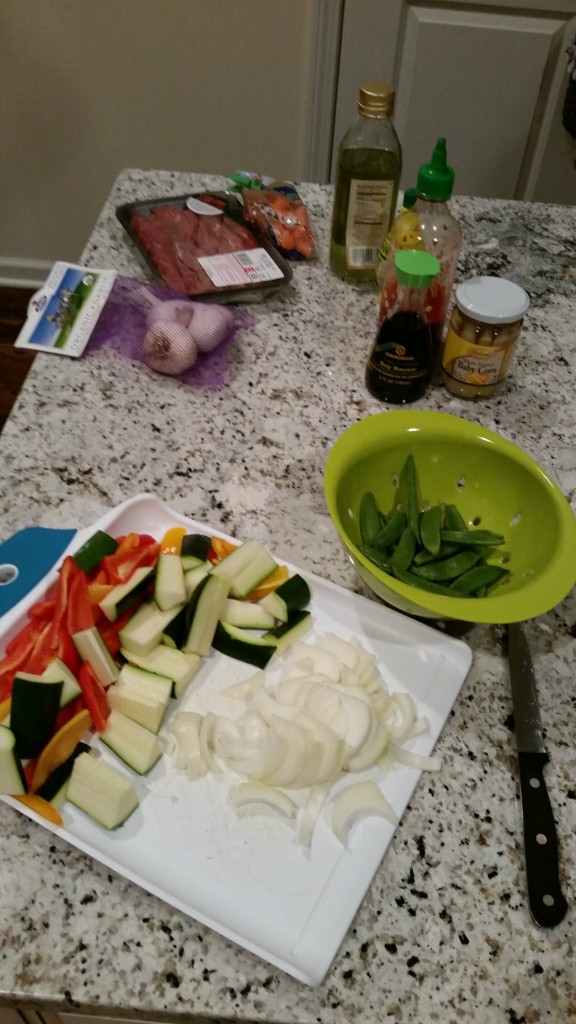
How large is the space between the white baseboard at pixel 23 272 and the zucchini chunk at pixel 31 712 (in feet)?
7.20

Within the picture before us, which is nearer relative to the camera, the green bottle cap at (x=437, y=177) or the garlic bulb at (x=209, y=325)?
the green bottle cap at (x=437, y=177)

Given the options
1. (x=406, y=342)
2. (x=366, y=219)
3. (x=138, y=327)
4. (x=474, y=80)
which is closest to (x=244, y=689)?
(x=406, y=342)

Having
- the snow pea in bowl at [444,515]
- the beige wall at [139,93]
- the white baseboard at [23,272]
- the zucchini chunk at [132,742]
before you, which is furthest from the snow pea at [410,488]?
the white baseboard at [23,272]

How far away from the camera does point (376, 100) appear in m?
0.96

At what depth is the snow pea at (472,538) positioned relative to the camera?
29.8 inches

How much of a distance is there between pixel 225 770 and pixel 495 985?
0.83 feet

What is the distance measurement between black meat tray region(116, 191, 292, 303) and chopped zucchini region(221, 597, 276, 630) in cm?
53

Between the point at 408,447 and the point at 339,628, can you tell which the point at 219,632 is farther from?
the point at 408,447

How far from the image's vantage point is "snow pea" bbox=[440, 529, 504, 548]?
756mm

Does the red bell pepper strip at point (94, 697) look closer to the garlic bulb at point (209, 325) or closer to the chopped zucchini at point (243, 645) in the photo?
the chopped zucchini at point (243, 645)

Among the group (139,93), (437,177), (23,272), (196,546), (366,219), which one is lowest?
(23,272)

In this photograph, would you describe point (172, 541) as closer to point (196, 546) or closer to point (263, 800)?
point (196, 546)

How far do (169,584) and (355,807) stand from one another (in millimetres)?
255

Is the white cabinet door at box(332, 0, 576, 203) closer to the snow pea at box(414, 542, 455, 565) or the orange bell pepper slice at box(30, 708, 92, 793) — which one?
the snow pea at box(414, 542, 455, 565)
